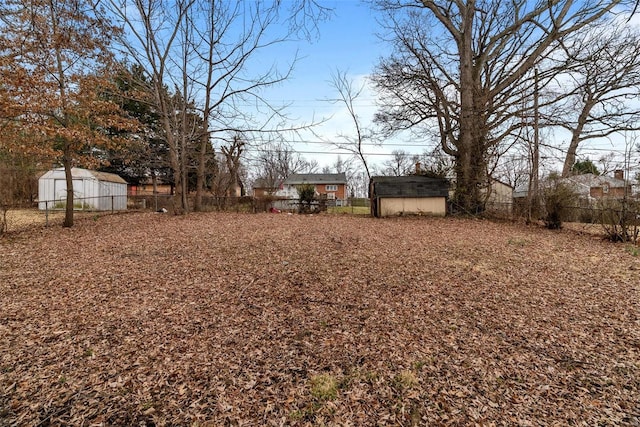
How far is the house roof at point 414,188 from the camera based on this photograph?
1502cm

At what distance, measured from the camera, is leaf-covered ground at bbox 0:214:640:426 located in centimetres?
215

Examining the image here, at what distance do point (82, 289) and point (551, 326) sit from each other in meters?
5.79

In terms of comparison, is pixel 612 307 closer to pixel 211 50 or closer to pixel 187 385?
pixel 187 385

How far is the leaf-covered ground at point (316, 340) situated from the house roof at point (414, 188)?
9.36 m

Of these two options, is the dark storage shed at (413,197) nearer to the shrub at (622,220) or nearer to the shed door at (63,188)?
the shrub at (622,220)

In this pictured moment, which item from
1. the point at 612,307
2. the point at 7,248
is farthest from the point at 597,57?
the point at 7,248

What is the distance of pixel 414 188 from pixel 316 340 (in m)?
13.2

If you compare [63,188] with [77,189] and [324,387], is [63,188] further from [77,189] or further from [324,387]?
[324,387]

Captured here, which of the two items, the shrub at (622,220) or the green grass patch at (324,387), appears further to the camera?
the shrub at (622,220)

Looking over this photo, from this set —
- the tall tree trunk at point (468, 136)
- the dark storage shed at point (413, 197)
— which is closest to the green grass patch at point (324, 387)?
the dark storage shed at point (413, 197)

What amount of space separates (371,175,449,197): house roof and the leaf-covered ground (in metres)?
9.36

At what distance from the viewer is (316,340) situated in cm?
299

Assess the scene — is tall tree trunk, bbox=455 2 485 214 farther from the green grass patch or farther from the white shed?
the white shed

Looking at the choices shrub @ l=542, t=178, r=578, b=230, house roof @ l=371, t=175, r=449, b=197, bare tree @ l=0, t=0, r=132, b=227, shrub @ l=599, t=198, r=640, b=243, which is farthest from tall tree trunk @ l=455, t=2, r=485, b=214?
bare tree @ l=0, t=0, r=132, b=227
